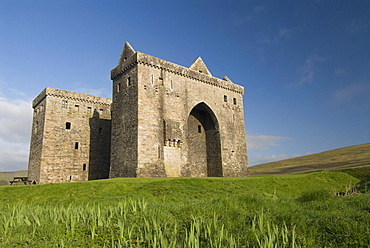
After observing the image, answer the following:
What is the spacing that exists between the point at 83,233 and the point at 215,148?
21.6 m

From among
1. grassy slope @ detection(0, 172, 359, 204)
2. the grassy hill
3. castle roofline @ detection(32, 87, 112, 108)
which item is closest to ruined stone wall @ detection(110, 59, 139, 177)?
grassy slope @ detection(0, 172, 359, 204)

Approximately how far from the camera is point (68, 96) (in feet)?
91.3

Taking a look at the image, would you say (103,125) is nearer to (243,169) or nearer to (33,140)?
(33,140)

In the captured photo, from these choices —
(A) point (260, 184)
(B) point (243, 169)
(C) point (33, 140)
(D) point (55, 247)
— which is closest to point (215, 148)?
(B) point (243, 169)

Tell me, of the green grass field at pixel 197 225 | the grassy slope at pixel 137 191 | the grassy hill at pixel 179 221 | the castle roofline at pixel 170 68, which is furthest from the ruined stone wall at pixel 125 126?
the green grass field at pixel 197 225

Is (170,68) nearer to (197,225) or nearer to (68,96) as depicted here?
(68,96)

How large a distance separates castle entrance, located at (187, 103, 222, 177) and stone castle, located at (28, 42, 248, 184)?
101 millimetres

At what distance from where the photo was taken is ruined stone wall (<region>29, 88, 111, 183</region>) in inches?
1005

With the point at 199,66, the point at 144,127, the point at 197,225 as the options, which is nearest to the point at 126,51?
the point at 199,66

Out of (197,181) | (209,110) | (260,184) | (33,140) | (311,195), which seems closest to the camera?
(311,195)

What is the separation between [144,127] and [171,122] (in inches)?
→ 108

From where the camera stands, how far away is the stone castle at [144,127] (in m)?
20.9

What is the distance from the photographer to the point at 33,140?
93.7 ft

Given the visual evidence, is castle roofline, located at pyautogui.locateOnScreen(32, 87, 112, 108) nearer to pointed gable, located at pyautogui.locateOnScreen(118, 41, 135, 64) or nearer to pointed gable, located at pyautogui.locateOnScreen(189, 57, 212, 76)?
pointed gable, located at pyautogui.locateOnScreen(118, 41, 135, 64)
